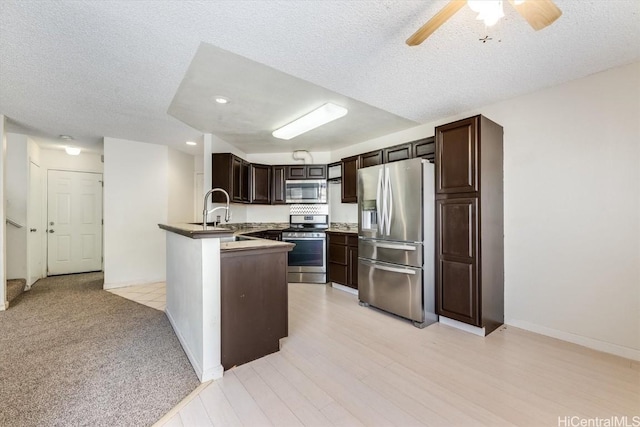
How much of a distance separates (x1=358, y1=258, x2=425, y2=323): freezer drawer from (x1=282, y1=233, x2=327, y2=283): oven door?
3.54 ft

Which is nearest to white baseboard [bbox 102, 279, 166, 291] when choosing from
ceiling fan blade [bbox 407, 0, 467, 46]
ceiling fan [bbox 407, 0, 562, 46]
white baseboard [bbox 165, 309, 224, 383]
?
white baseboard [bbox 165, 309, 224, 383]

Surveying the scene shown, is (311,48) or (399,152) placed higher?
(311,48)

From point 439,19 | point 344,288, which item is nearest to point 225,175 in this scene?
point 344,288

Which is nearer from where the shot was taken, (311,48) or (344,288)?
(311,48)

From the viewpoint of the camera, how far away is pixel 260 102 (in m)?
2.98

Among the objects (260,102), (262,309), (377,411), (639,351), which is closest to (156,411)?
(262,309)

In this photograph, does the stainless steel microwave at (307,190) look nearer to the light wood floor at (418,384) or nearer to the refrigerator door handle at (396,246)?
the refrigerator door handle at (396,246)

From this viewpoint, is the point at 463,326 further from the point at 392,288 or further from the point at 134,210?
the point at 134,210

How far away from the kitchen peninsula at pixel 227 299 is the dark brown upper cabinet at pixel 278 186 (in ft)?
8.80

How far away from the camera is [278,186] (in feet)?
16.6

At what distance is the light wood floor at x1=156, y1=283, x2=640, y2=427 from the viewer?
1590mm

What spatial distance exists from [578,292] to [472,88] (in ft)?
7.02

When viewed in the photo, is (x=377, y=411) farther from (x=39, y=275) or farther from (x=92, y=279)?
(x=39, y=275)

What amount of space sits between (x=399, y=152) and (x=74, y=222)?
20.1 ft
